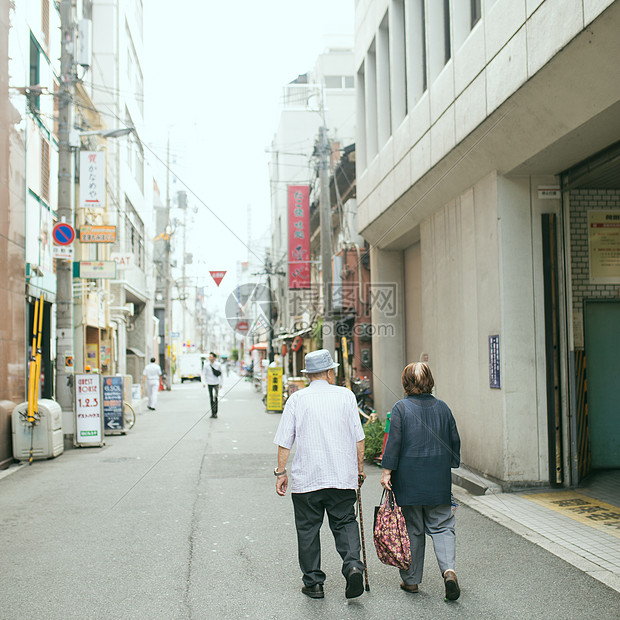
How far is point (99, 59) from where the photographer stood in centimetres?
2784

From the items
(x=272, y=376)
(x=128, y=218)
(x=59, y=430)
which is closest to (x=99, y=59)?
(x=128, y=218)

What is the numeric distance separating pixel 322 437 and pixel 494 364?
4.54 meters

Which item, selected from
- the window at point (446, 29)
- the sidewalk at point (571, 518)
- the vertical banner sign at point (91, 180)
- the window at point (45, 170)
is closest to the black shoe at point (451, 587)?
the sidewalk at point (571, 518)

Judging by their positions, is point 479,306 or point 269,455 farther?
point 269,455

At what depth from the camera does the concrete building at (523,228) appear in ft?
23.5

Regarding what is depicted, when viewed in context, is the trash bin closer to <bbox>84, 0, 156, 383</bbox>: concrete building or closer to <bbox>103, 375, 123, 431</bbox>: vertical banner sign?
<bbox>103, 375, 123, 431</bbox>: vertical banner sign

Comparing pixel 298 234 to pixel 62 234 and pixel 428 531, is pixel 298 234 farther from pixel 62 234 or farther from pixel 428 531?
pixel 428 531

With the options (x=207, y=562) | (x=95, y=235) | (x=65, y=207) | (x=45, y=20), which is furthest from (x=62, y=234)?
(x=207, y=562)

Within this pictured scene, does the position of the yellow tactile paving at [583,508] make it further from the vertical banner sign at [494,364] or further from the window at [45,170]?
the window at [45,170]

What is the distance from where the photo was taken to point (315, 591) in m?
4.95

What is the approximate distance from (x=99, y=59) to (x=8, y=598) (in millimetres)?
Answer: 26759

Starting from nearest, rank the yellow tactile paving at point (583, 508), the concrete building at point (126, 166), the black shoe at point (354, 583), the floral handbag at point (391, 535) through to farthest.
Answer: the black shoe at point (354, 583) < the floral handbag at point (391, 535) < the yellow tactile paving at point (583, 508) < the concrete building at point (126, 166)

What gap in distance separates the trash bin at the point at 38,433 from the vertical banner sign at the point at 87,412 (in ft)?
5.34

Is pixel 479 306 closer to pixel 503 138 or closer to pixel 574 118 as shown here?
pixel 503 138
